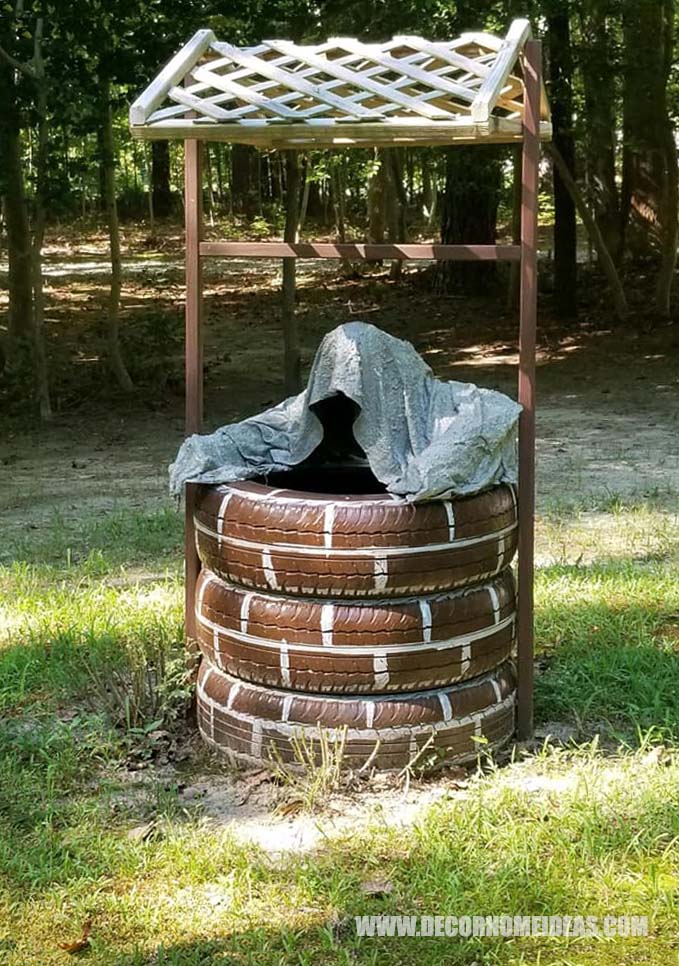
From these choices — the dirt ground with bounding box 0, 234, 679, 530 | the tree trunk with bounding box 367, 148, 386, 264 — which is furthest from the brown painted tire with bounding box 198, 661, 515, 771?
the tree trunk with bounding box 367, 148, 386, 264

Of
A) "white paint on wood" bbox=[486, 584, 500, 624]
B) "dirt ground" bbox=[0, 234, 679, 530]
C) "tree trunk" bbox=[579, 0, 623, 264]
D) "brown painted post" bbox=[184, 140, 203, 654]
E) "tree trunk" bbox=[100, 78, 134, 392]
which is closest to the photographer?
Answer: "white paint on wood" bbox=[486, 584, 500, 624]

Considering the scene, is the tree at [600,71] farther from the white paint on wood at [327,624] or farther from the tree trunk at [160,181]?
the tree trunk at [160,181]

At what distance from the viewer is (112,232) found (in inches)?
455

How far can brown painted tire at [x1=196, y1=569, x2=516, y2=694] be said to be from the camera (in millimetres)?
3631

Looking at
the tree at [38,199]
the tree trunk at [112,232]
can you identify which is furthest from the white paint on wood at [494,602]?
the tree trunk at [112,232]

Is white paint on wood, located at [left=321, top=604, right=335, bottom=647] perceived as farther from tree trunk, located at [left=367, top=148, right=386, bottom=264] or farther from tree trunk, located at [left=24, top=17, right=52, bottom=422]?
tree trunk, located at [left=367, top=148, right=386, bottom=264]

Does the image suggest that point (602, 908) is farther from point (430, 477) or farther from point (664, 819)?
point (430, 477)

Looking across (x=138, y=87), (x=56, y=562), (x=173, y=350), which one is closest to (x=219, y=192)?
(x=173, y=350)

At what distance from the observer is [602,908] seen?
3.01 meters

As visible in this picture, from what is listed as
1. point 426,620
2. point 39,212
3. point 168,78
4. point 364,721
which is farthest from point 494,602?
point 39,212

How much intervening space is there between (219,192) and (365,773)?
82.0 ft

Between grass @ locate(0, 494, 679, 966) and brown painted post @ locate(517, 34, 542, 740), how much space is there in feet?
1.00

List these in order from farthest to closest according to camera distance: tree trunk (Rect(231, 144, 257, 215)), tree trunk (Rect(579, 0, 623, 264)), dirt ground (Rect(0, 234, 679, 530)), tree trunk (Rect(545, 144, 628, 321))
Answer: tree trunk (Rect(231, 144, 257, 215))
tree trunk (Rect(545, 144, 628, 321))
tree trunk (Rect(579, 0, 623, 264))
dirt ground (Rect(0, 234, 679, 530))

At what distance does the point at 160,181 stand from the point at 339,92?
73.5 ft
